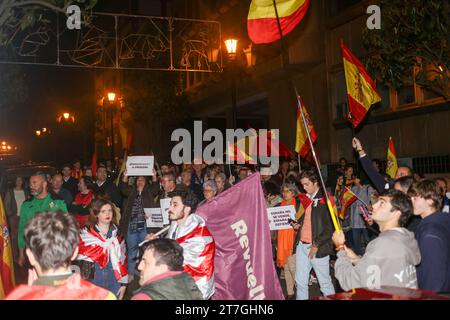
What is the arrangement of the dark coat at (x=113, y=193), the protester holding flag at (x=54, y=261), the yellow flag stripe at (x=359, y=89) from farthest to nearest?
the dark coat at (x=113, y=193) < the yellow flag stripe at (x=359, y=89) < the protester holding flag at (x=54, y=261)

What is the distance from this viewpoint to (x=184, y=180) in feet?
38.7

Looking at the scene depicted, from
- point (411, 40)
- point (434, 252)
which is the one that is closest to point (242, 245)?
point (434, 252)

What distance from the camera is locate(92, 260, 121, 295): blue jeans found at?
249 inches

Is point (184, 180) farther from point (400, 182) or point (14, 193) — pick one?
point (400, 182)

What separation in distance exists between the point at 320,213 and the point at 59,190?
19.6ft

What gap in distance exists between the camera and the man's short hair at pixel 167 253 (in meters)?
3.57

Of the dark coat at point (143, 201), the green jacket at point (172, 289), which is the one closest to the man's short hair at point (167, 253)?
the green jacket at point (172, 289)

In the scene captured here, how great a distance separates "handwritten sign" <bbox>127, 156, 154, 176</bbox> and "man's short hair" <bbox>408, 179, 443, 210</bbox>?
668cm

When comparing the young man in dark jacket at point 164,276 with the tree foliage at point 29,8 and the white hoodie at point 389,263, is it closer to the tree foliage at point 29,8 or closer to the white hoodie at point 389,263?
the white hoodie at point 389,263

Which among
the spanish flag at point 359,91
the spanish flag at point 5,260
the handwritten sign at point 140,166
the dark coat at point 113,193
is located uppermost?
the spanish flag at point 359,91

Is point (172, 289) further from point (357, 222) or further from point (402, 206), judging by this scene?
point (357, 222)

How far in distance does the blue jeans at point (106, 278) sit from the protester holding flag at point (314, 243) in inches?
106

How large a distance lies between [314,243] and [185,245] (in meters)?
2.75

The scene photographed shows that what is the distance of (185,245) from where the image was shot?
17.5 ft
